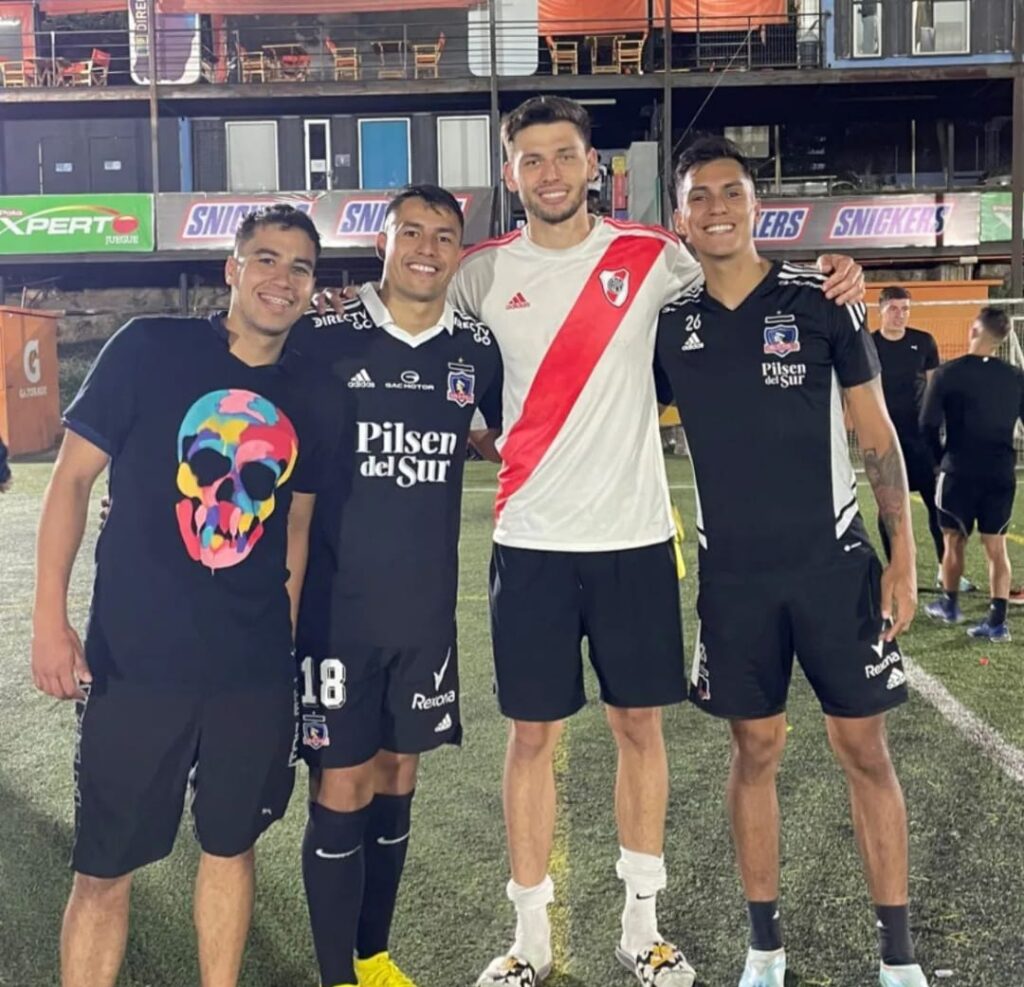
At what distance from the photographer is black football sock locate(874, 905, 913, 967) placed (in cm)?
272

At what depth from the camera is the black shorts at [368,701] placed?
2.64 meters

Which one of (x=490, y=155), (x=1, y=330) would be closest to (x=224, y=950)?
(x=1, y=330)

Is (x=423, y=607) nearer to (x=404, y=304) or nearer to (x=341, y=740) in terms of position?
(x=341, y=740)

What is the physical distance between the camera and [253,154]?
22.4 m

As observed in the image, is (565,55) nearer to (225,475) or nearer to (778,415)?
(778,415)

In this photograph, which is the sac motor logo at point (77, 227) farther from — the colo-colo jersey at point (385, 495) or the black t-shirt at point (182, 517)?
the black t-shirt at point (182, 517)

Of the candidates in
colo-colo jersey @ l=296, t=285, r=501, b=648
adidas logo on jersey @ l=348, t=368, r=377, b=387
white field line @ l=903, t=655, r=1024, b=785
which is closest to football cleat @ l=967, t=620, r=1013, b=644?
white field line @ l=903, t=655, r=1024, b=785

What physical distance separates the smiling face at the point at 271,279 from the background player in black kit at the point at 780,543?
3.41 ft

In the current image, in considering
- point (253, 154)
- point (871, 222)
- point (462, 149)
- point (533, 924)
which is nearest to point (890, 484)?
point (533, 924)

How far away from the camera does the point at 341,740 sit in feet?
8.65

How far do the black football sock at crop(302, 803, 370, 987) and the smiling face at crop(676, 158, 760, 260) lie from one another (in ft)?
5.81

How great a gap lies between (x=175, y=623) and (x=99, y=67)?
23.0 meters

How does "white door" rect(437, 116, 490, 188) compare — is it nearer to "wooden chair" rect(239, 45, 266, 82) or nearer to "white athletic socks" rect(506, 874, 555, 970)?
"wooden chair" rect(239, 45, 266, 82)

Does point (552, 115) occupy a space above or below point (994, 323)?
above
